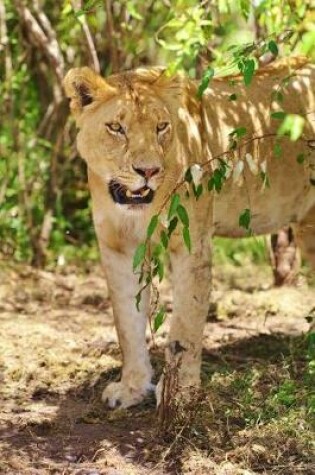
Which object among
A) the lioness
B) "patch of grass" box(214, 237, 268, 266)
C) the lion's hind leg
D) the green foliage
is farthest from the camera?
"patch of grass" box(214, 237, 268, 266)

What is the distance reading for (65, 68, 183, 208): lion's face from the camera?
397 cm

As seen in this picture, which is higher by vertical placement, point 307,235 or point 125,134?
point 125,134

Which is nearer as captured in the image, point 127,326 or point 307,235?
point 127,326

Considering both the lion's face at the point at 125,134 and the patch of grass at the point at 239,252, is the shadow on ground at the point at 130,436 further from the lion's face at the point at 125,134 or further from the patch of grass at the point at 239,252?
the patch of grass at the point at 239,252

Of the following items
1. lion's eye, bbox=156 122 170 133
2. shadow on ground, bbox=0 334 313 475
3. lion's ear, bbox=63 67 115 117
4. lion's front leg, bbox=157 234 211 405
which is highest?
lion's ear, bbox=63 67 115 117

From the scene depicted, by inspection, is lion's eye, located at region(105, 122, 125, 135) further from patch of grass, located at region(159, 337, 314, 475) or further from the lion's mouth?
patch of grass, located at region(159, 337, 314, 475)

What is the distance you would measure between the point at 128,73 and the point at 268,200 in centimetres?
95

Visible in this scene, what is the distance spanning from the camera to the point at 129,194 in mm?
4055

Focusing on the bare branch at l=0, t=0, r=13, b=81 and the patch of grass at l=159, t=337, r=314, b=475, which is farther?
the bare branch at l=0, t=0, r=13, b=81

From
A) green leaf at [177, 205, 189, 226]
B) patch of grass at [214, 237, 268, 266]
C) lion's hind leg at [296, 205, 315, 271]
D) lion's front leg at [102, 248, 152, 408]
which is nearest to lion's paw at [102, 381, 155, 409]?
lion's front leg at [102, 248, 152, 408]

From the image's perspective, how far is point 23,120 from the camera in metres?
8.06

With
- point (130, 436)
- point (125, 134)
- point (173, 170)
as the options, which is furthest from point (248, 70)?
point (130, 436)

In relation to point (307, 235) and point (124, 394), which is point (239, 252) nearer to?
point (307, 235)

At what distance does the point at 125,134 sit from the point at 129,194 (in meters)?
0.23
